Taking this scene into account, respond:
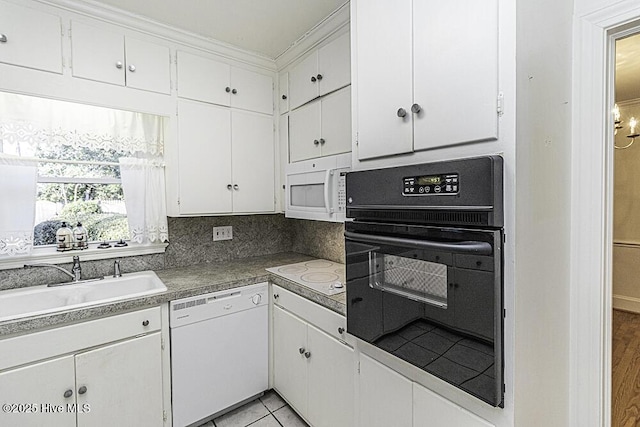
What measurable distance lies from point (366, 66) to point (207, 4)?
43.3 inches

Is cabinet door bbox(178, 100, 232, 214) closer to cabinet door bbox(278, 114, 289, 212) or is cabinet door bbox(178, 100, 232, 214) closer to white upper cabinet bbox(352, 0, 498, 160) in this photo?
cabinet door bbox(278, 114, 289, 212)

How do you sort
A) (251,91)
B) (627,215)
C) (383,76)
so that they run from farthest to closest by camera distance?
1. (627,215)
2. (251,91)
3. (383,76)

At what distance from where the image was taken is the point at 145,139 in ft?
6.92

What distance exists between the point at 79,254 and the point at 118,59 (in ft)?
4.01

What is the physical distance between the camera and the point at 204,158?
2199 millimetres

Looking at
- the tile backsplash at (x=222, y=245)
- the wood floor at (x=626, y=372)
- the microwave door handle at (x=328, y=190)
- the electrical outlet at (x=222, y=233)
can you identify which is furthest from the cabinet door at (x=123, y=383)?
the wood floor at (x=626, y=372)

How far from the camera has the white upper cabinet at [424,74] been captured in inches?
35.8

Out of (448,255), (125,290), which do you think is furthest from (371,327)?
(125,290)

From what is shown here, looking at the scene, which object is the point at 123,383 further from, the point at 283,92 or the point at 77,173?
the point at 283,92

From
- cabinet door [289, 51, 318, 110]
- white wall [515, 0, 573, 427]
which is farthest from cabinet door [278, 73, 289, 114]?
white wall [515, 0, 573, 427]

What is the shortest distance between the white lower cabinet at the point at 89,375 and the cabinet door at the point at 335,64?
66.3 inches

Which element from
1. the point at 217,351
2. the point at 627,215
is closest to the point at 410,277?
the point at 217,351

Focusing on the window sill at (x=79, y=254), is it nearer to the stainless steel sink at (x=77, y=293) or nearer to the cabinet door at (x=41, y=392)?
the stainless steel sink at (x=77, y=293)

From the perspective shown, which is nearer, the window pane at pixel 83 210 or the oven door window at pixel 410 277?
the oven door window at pixel 410 277
